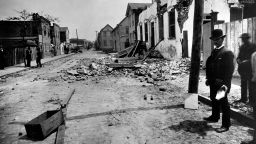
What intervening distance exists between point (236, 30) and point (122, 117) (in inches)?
223

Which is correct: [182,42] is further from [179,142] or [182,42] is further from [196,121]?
[179,142]

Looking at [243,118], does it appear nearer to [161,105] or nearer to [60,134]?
[161,105]

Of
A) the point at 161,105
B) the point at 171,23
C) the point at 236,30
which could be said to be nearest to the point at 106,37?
the point at 171,23

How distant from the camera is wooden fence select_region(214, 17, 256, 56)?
7.35 metres

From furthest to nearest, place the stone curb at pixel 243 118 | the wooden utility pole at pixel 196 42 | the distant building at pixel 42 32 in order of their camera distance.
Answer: the distant building at pixel 42 32, the wooden utility pole at pixel 196 42, the stone curb at pixel 243 118

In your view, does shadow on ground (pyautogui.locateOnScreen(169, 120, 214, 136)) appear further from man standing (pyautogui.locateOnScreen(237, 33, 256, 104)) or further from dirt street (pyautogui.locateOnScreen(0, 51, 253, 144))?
man standing (pyautogui.locateOnScreen(237, 33, 256, 104))

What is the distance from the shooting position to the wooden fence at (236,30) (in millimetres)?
7349

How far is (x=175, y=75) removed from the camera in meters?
11.2

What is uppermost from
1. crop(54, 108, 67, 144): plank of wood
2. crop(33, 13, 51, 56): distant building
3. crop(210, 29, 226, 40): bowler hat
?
crop(33, 13, 51, 56): distant building

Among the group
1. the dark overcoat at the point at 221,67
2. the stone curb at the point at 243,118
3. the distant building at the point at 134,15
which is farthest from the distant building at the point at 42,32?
the dark overcoat at the point at 221,67

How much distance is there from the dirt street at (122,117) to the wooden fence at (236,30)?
241 cm

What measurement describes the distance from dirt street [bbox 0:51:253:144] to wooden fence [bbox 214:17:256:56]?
7.91ft

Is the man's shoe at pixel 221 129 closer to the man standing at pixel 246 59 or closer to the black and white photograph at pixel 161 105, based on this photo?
the black and white photograph at pixel 161 105

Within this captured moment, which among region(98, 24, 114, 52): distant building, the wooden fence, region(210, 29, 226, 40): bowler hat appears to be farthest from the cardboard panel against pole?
region(98, 24, 114, 52): distant building
